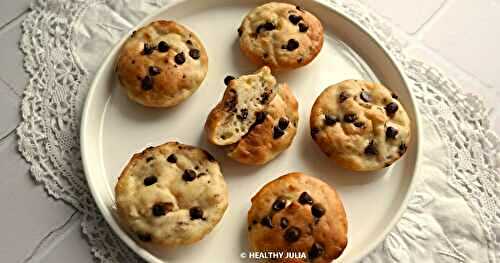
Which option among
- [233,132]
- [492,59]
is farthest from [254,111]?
[492,59]

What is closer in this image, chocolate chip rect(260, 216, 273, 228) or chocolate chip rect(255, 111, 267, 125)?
chocolate chip rect(260, 216, 273, 228)

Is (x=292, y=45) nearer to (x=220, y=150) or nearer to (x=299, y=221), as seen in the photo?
(x=220, y=150)

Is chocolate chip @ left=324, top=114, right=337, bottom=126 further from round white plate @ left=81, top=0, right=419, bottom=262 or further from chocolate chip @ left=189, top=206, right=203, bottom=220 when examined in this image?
chocolate chip @ left=189, top=206, right=203, bottom=220

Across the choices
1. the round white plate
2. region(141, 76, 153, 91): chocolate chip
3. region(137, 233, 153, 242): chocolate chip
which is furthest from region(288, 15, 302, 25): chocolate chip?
region(137, 233, 153, 242): chocolate chip

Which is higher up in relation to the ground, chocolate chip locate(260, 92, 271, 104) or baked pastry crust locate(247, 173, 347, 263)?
chocolate chip locate(260, 92, 271, 104)

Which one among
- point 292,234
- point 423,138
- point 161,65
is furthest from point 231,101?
point 423,138

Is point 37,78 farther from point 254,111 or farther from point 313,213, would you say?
point 313,213

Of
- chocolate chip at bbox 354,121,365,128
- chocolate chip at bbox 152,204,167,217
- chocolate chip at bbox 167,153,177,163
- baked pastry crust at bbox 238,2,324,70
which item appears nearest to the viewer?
chocolate chip at bbox 152,204,167,217
